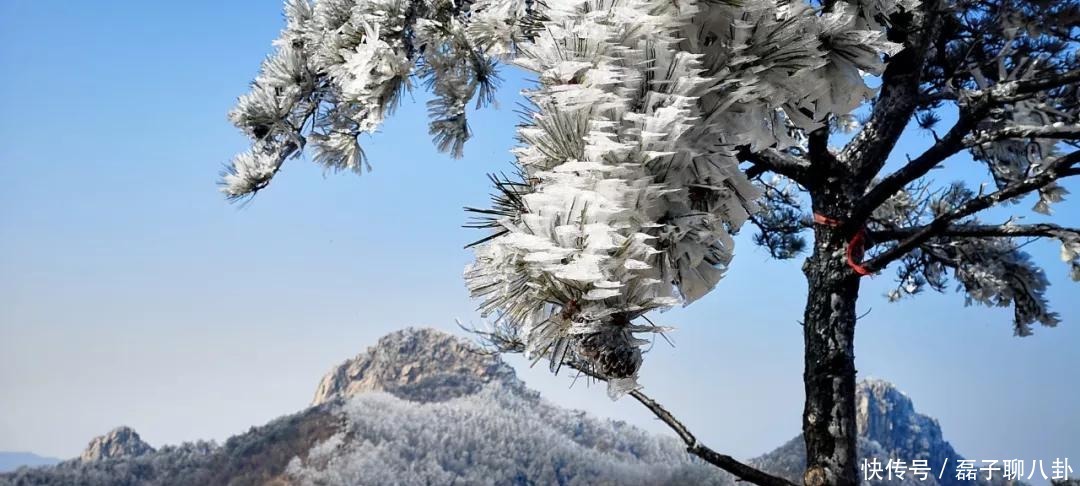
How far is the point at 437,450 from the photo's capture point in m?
4.52

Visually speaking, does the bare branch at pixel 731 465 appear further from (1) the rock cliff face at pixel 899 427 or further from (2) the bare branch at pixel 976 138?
(1) the rock cliff face at pixel 899 427

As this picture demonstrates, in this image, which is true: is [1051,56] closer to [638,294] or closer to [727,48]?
[727,48]

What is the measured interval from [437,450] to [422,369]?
4.14 feet

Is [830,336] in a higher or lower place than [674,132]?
higher

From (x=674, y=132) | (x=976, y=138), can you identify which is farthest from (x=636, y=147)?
(x=976, y=138)

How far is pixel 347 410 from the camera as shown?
487 centimetres

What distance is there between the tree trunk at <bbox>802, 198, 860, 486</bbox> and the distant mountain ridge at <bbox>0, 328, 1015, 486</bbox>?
269 cm

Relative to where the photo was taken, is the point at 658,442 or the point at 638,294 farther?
the point at 658,442

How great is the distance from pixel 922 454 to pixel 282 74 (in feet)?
18.8

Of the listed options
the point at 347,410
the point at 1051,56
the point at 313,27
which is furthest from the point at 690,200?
the point at 347,410

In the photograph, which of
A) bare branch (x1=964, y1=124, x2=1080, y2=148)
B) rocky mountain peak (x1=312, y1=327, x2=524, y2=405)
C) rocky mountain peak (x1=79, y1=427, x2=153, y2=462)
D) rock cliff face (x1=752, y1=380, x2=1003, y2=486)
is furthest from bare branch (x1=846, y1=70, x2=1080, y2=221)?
rocky mountain peak (x1=79, y1=427, x2=153, y2=462)

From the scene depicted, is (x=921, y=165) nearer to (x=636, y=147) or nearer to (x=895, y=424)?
(x=636, y=147)

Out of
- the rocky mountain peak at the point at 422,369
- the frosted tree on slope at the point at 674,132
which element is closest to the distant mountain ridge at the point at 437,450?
the rocky mountain peak at the point at 422,369

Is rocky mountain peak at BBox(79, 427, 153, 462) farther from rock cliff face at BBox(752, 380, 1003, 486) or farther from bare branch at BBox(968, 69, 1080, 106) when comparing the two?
bare branch at BBox(968, 69, 1080, 106)
